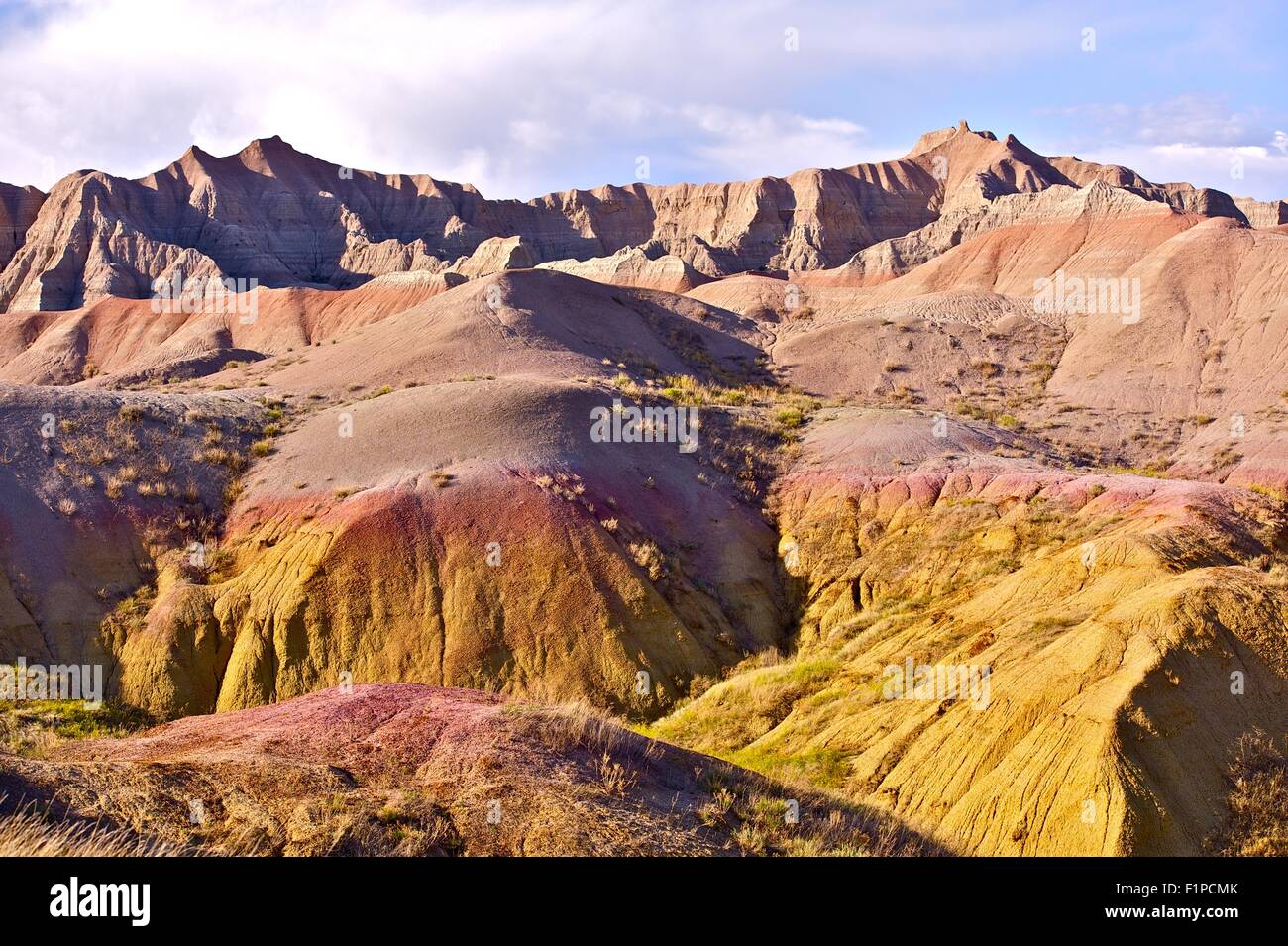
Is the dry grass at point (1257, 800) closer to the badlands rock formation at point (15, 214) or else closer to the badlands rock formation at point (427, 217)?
the badlands rock formation at point (427, 217)

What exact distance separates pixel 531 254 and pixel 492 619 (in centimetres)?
7539

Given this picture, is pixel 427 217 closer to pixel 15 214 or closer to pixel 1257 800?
pixel 15 214

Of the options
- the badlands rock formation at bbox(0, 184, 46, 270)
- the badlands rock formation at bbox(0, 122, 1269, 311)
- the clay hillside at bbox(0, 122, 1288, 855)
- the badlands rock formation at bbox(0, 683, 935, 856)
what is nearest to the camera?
the badlands rock formation at bbox(0, 683, 935, 856)

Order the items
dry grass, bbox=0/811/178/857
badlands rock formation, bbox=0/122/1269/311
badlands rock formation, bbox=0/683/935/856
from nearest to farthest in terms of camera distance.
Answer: dry grass, bbox=0/811/178/857 → badlands rock formation, bbox=0/683/935/856 → badlands rock formation, bbox=0/122/1269/311

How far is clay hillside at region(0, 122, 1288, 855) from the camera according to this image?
37.6ft

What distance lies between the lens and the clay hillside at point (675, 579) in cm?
1146

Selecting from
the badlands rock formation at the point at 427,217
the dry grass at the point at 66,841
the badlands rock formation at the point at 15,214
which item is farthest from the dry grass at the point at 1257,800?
the badlands rock formation at the point at 15,214

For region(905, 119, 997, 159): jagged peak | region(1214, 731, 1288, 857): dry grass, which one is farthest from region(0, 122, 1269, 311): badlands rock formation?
region(1214, 731, 1288, 857): dry grass

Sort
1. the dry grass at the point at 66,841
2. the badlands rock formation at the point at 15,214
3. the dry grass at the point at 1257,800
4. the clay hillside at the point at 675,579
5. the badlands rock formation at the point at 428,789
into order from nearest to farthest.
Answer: the dry grass at the point at 66,841 < the badlands rock formation at the point at 428,789 < the clay hillside at the point at 675,579 < the dry grass at the point at 1257,800 < the badlands rock formation at the point at 15,214

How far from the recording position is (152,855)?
860 centimetres

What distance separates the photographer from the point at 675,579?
25.9 m

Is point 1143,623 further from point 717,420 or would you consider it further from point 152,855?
point 717,420

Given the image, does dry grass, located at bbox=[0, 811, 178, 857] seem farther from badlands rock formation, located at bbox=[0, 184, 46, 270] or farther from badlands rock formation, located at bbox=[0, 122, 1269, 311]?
badlands rock formation, located at bbox=[0, 184, 46, 270]

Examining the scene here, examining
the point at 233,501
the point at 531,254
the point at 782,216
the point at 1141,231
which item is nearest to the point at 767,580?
the point at 233,501
